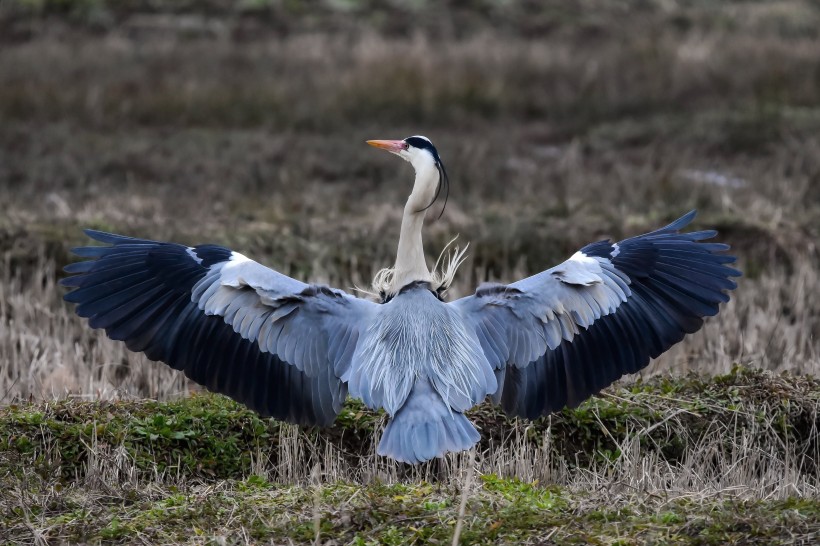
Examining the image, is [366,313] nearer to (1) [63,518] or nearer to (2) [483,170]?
(1) [63,518]

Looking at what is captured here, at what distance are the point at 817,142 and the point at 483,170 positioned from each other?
4080 mm

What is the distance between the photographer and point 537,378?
586cm

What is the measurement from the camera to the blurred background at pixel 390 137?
9.13 m

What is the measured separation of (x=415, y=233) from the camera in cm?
616

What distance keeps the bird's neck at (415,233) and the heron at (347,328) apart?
0.09 meters

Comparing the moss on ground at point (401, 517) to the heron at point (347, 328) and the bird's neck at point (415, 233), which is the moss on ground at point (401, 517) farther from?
the bird's neck at point (415, 233)

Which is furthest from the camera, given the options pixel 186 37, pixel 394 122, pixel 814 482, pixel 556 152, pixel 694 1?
pixel 694 1

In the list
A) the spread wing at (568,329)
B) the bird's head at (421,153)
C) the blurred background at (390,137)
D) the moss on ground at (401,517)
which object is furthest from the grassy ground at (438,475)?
the bird's head at (421,153)

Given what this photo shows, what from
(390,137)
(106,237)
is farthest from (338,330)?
(390,137)

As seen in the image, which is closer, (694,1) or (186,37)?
(186,37)

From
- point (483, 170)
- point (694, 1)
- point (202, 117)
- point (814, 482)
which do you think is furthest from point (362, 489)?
point (694, 1)

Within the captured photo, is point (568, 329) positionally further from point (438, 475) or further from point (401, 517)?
point (401, 517)

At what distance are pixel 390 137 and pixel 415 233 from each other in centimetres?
914

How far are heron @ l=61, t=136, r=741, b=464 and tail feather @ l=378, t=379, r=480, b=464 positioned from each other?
19 centimetres
